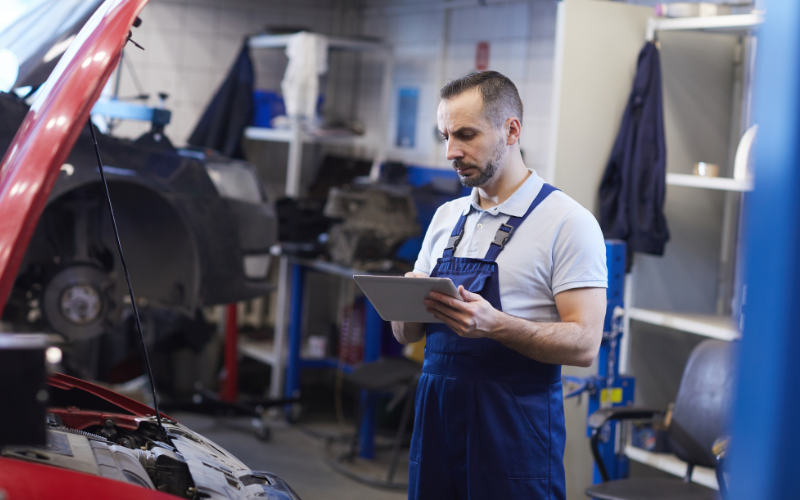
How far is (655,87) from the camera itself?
353cm

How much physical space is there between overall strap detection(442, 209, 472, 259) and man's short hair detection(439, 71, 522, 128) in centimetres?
27

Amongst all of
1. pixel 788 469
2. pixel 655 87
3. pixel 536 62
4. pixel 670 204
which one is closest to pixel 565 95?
pixel 655 87

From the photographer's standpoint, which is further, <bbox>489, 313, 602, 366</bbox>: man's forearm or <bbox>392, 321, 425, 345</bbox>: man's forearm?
<bbox>392, 321, 425, 345</bbox>: man's forearm

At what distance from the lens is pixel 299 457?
4.57m

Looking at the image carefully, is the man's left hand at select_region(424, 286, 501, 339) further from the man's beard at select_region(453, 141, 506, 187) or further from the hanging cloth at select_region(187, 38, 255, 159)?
the hanging cloth at select_region(187, 38, 255, 159)

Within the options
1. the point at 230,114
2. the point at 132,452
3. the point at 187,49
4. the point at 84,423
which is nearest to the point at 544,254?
the point at 132,452

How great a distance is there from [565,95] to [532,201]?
1743 millimetres

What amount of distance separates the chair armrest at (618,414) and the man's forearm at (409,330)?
1046 millimetres

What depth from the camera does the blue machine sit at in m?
2.91

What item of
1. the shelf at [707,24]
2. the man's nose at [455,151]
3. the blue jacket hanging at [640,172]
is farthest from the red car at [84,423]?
the shelf at [707,24]

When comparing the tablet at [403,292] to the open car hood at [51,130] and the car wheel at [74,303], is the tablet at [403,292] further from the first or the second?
the car wheel at [74,303]

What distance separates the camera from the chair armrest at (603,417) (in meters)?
2.79

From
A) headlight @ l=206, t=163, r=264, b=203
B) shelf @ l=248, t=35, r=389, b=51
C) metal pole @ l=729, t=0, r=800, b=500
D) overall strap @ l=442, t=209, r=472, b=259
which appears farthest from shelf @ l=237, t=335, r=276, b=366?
metal pole @ l=729, t=0, r=800, b=500

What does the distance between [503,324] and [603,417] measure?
134cm
